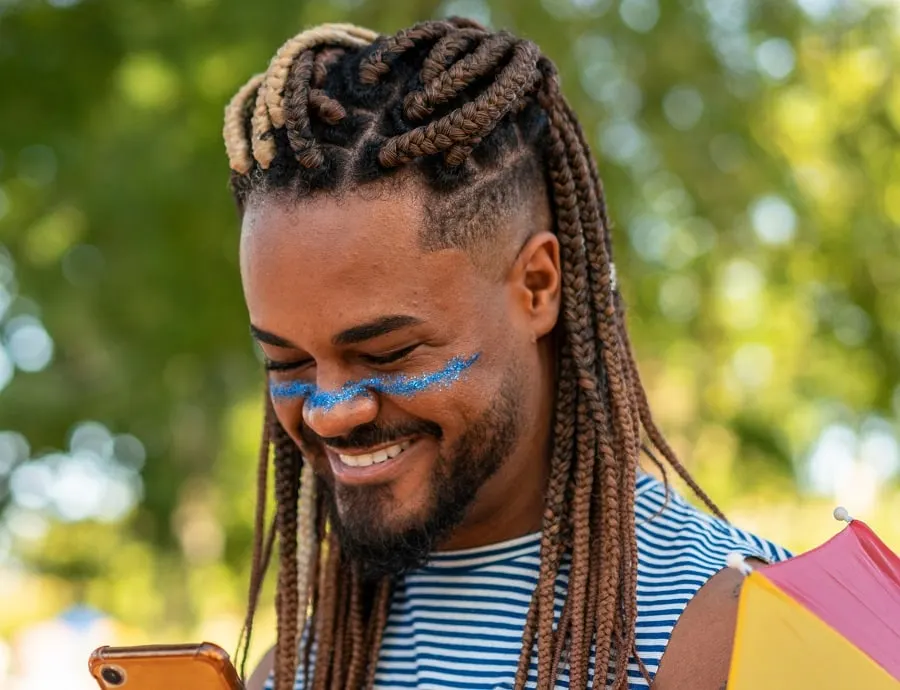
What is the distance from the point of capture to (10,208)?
816 cm

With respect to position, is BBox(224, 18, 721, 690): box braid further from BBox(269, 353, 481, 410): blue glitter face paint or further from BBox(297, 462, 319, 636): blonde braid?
BBox(269, 353, 481, 410): blue glitter face paint

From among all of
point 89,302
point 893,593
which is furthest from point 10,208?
point 893,593

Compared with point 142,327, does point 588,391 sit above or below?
below

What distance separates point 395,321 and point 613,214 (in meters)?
4.74

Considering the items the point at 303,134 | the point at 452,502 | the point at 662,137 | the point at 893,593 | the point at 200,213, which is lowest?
the point at 893,593

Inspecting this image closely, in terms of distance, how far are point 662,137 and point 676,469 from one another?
479 centimetres

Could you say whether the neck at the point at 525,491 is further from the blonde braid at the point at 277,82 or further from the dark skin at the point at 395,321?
the blonde braid at the point at 277,82

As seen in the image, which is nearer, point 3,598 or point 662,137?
point 662,137

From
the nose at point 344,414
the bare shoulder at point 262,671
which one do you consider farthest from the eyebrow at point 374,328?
the bare shoulder at point 262,671

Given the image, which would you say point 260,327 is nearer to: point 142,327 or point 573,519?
point 573,519

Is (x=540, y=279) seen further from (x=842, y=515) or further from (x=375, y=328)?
(x=842, y=515)

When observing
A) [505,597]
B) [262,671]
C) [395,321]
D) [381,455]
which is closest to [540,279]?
[395,321]

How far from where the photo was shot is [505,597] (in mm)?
2334

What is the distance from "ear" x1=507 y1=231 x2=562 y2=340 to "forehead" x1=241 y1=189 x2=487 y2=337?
0.39 ft
